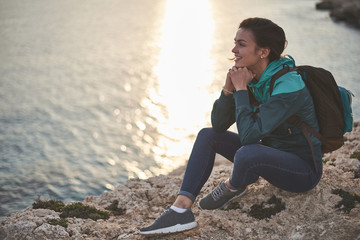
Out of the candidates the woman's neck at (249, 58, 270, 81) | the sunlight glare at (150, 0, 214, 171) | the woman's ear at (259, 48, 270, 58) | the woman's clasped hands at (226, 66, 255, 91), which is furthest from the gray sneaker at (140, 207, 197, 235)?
the sunlight glare at (150, 0, 214, 171)

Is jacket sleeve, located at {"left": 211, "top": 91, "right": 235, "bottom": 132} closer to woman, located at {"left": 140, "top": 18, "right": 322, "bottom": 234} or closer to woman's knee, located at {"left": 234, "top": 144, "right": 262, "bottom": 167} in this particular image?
woman, located at {"left": 140, "top": 18, "right": 322, "bottom": 234}

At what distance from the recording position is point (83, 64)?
21094 millimetres

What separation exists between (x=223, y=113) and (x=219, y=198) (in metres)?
1.05

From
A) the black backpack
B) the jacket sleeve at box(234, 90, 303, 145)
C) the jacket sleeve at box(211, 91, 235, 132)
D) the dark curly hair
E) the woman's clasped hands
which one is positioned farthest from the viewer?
the jacket sleeve at box(211, 91, 235, 132)

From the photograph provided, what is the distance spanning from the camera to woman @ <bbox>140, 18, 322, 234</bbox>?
3.55m

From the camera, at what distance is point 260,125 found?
11.9ft

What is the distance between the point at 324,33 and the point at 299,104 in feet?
84.0

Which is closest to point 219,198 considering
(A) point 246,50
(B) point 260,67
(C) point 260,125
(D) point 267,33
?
(C) point 260,125

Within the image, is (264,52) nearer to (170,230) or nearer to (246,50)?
(246,50)

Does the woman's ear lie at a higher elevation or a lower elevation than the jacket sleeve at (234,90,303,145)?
higher

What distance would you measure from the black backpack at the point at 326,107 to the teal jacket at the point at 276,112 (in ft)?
0.20

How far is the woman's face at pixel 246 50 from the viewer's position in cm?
384

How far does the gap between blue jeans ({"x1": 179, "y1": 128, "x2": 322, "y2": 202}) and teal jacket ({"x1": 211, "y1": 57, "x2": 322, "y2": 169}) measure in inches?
4.9

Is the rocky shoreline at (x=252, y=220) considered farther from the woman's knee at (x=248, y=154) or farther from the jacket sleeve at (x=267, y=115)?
the jacket sleeve at (x=267, y=115)
